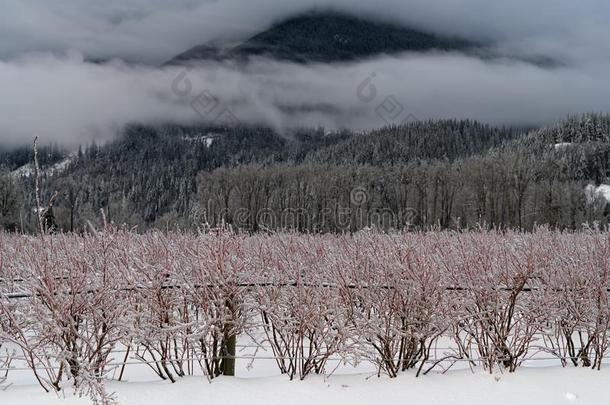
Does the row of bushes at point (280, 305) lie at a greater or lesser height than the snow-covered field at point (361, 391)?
greater

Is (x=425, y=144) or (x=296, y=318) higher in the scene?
(x=425, y=144)

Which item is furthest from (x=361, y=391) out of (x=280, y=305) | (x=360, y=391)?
(x=280, y=305)

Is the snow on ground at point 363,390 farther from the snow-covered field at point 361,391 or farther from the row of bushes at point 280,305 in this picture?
the row of bushes at point 280,305

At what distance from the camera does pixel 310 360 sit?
18.5 feet

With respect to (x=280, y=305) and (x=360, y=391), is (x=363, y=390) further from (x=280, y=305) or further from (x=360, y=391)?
(x=280, y=305)

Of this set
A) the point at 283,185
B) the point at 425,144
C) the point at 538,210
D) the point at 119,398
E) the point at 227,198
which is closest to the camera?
the point at 119,398

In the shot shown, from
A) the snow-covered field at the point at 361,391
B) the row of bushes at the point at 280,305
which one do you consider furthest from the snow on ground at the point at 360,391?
the row of bushes at the point at 280,305

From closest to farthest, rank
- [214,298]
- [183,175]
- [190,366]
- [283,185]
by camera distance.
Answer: [214,298]
[190,366]
[283,185]
[183,175]

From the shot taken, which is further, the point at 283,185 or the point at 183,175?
the point at 183,175

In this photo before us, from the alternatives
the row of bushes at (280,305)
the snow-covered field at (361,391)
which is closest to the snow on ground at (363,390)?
the snow-covered field at (361,391)

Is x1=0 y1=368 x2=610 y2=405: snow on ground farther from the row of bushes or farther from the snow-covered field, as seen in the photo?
the row of bushes

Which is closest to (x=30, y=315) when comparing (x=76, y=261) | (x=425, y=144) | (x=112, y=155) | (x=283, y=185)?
(x=76, y=261)

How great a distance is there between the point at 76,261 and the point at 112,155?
202500 millimetres

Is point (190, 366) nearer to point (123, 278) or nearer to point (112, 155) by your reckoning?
point (123, 278)
